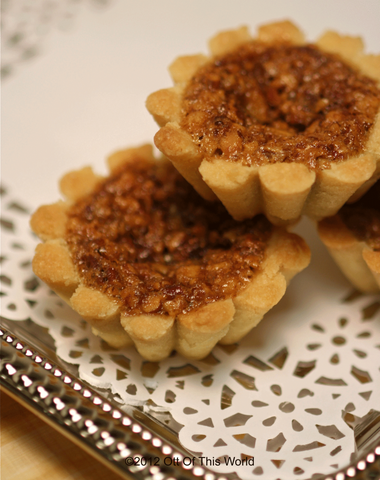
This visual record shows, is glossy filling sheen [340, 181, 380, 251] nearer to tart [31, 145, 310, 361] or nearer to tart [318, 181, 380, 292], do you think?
tart [318, 181, 380, 292]

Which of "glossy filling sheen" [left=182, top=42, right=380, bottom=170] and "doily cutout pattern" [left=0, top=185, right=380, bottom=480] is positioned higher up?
"glossy filling sheen" [left=182, top=42, right=380, bottom=170]

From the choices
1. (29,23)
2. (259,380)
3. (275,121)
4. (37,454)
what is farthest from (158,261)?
(29,23)

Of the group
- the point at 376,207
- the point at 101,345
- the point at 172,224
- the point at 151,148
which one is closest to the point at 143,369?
the point at 101,345

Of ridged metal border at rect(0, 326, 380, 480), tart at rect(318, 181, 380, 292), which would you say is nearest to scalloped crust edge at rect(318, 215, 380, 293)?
tart at rect(318, 181, 380, 292)

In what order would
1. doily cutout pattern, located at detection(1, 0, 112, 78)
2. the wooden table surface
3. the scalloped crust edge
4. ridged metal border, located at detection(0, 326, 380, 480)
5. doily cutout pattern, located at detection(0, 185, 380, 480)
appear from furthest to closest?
doily cutout pattern, located at detection(1, 0, 112, 78) → the scalloped crust edge → the wooden table surface → doily cutout pattern, located at detection(0, 185, 380, 480) → ridged metal border, located at detection(0, 326, 380, 480)

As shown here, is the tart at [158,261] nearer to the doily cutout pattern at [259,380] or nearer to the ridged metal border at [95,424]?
the doily cutout pattern at [259,380]

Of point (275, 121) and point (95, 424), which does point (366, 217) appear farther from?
point (95, 424)

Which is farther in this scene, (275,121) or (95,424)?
(275,121)
